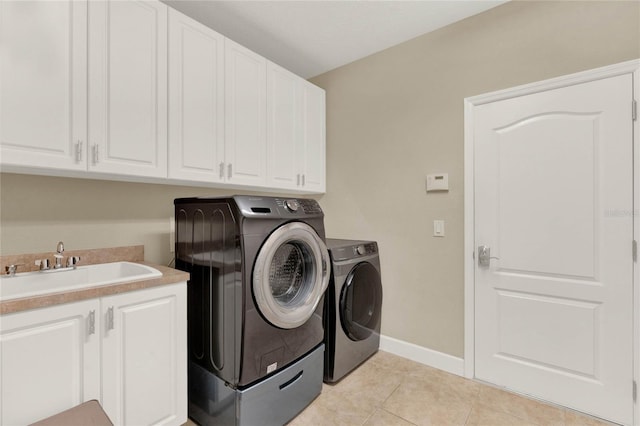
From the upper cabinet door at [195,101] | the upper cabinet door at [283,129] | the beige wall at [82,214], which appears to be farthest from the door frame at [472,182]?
the beige wall at [82,214]

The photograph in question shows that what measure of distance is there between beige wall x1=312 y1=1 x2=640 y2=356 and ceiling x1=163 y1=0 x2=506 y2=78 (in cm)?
14

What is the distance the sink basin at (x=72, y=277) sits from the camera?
1.33m

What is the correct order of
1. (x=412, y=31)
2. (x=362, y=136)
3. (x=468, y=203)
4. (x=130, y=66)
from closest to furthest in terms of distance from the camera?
(x=130, y=66)
(x=468, y=203)
(x=412, y=31)
(x=362, y=136)

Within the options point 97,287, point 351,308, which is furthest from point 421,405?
point 97,287

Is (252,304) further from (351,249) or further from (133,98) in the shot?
(133,98)

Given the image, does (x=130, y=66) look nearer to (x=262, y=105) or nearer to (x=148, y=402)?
(x=262, y=105)

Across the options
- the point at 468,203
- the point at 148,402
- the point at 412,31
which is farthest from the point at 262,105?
the point at 148,402

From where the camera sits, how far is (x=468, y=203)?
212 cm

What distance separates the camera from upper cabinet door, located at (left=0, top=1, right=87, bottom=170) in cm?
122

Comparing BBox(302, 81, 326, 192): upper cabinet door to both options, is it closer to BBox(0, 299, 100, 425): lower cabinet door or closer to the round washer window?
the round washer window

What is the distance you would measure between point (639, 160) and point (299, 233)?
6.14 feet

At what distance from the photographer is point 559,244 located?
5.98 ft

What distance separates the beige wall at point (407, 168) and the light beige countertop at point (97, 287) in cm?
5

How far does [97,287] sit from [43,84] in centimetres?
92
